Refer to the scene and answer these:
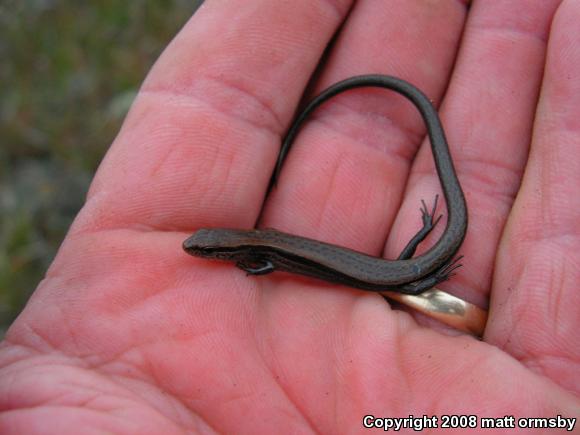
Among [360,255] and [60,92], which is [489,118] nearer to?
[360,255]

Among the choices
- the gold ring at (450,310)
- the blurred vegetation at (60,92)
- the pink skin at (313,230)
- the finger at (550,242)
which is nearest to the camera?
the pink skin at (313,230)

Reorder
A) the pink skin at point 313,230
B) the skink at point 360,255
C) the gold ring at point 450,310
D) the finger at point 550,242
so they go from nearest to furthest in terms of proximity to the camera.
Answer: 1. the pink skin at point 313,230
2. the finger at point 550,242
3. the gold ring at point 450,310
4. the skink at point 360,255

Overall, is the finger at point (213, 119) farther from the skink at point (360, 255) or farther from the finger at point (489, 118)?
the finger at point (489, 118)

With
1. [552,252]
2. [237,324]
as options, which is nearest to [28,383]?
[237,324]

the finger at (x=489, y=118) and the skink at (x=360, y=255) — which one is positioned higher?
the finger at (x=489, y=118)

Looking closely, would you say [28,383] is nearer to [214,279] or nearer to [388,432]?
[214,279]

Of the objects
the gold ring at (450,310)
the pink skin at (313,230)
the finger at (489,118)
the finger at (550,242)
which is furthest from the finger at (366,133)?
the finger at (550,242)

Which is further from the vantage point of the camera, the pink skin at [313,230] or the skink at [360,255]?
the skink at [360,255]
